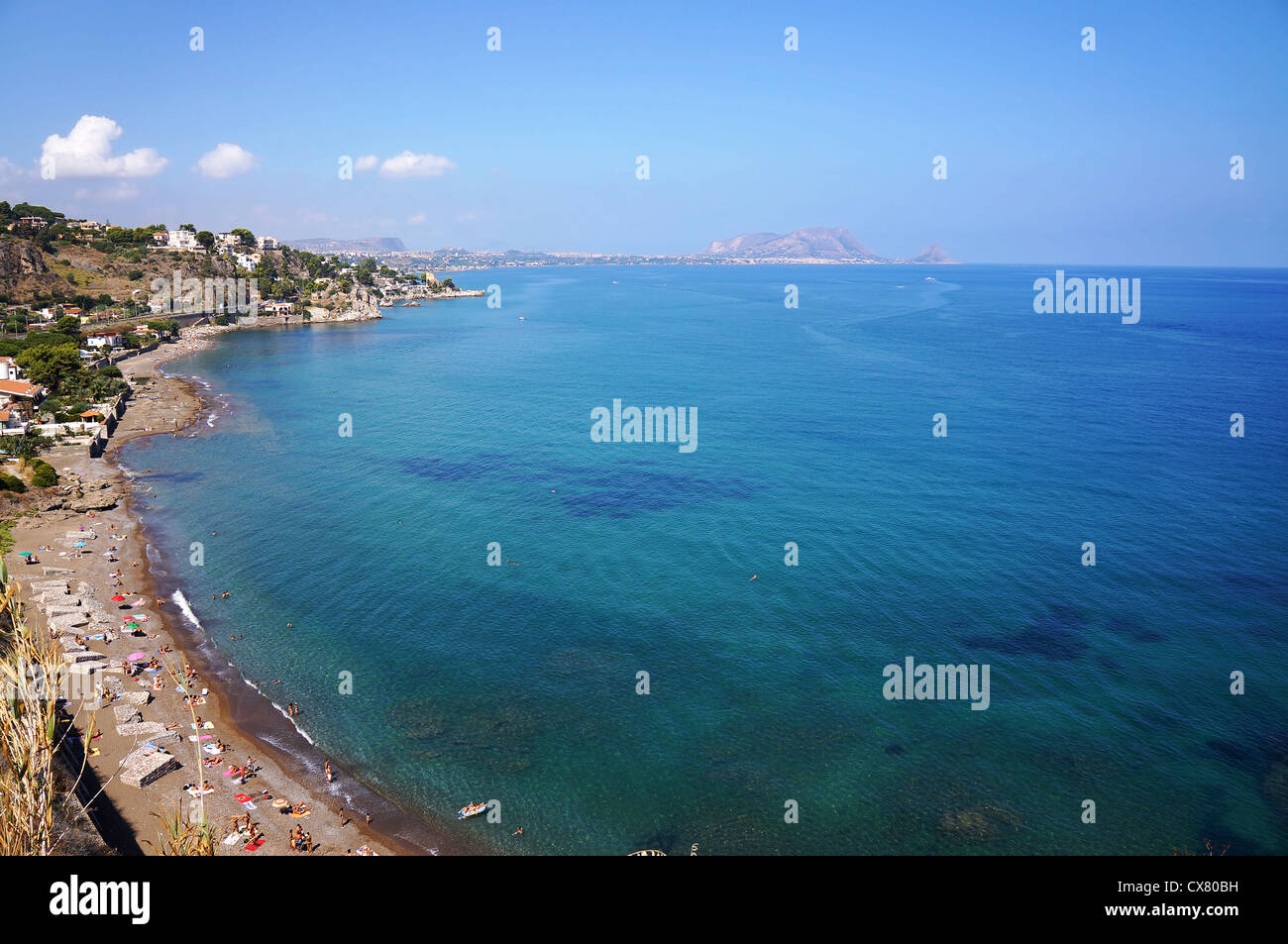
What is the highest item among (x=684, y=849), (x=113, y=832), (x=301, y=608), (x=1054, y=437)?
(x=1054, y=437)

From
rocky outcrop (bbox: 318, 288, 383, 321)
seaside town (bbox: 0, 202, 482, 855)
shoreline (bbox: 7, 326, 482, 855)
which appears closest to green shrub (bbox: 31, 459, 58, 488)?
seaside town (bbox: 0, 202, 482, 855)

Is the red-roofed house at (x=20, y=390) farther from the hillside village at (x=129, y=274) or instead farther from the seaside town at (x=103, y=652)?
the hillside village at (x=129, y=274)

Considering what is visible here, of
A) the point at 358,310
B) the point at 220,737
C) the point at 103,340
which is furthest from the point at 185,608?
the point at 358,310

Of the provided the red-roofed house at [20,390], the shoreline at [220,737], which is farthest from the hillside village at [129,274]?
the shoreline at [220,737]

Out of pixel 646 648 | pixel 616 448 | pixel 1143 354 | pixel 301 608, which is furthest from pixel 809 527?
pixel 1143 354

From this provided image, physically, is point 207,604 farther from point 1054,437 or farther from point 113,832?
point 1054,437

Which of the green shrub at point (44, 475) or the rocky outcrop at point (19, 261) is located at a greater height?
the rocky outcrop at point (19, 261)
